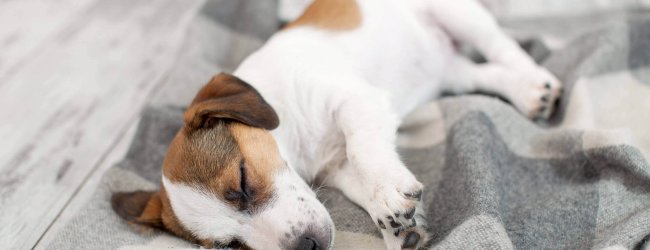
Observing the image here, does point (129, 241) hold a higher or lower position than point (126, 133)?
higher

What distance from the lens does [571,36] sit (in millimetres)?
2982

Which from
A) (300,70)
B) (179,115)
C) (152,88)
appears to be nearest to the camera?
(300,70)

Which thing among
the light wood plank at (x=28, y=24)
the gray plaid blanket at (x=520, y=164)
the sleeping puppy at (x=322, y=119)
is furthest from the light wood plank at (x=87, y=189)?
the light wood plank at (x=28, y=24)

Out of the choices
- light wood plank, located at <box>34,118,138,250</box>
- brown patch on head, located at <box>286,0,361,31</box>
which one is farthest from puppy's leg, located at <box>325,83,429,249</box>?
light wood plank, located at <box>34,118,138,250</box>

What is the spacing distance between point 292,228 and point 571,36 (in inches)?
82.2

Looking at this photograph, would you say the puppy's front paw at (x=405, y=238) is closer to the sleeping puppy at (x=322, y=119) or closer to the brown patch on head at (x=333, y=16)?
the sleeping puppy at (x=322, y=119)

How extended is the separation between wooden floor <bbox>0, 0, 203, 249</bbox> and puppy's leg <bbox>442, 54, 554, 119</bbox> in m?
1.51

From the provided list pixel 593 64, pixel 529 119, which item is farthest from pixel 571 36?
pixel 529 119

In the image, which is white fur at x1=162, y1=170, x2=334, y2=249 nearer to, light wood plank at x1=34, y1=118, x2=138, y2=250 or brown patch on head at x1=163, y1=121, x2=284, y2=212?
brown patch on head at x1=163, y1=121, x2=284, y2=212

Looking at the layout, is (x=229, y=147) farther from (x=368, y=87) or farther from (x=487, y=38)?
(x=487, y=38)

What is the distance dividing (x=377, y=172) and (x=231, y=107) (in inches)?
19.1

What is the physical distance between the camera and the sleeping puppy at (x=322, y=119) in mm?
1658

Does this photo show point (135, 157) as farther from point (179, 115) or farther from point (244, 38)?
point (244, 38)

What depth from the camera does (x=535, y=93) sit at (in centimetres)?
236
